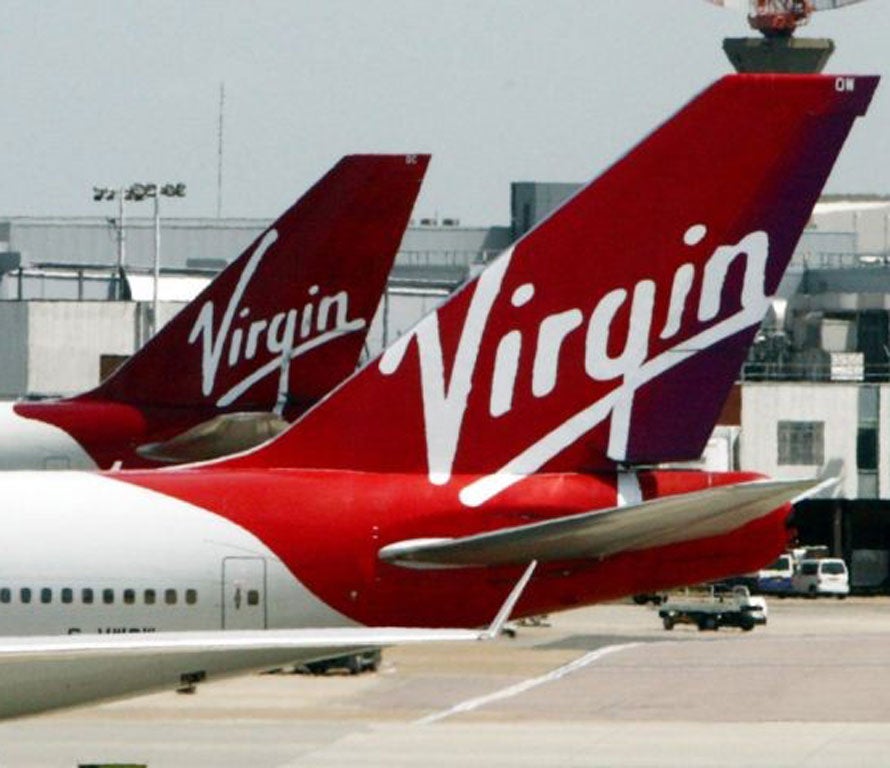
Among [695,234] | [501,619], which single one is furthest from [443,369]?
[501,619]

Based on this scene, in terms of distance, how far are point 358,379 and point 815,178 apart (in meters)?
5.91

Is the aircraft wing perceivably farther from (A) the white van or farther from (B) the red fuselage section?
(A) the white van

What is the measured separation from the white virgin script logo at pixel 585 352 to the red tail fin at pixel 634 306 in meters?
0.02

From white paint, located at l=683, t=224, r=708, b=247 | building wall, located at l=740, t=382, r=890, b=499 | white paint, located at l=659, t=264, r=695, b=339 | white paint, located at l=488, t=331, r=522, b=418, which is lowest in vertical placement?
building wall, located at l=740, t=382, r=890, b=499

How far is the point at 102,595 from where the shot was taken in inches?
1272

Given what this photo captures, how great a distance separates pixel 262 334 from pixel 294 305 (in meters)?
0.79

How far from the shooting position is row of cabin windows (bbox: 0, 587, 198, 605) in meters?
32.3

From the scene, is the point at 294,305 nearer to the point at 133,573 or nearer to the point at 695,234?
the point at 695,234

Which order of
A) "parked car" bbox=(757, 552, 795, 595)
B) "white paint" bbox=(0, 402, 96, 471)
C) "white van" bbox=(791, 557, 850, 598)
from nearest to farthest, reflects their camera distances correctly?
"white paint" bbox=(0, 402, 96, 471)
"white van" bbox=(791, 557, 850, 598)
"parked car" bbox=(757, 552, 795, 595)

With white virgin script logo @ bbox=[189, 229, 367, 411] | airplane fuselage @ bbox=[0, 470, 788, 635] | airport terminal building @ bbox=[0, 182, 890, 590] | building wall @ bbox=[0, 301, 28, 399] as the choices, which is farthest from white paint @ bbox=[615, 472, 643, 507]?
building wall @ bbox=[0, 301, 28, 399]

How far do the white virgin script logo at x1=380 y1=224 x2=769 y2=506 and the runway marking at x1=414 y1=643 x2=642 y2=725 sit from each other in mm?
20913

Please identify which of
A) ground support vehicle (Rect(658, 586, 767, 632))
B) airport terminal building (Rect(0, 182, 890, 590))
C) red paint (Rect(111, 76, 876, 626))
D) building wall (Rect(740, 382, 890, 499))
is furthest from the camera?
building wall (Rect(740, 382, 890, 499))

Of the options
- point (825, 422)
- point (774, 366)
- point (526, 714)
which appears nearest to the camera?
point (526, 714)

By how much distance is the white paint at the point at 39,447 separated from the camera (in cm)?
5000
